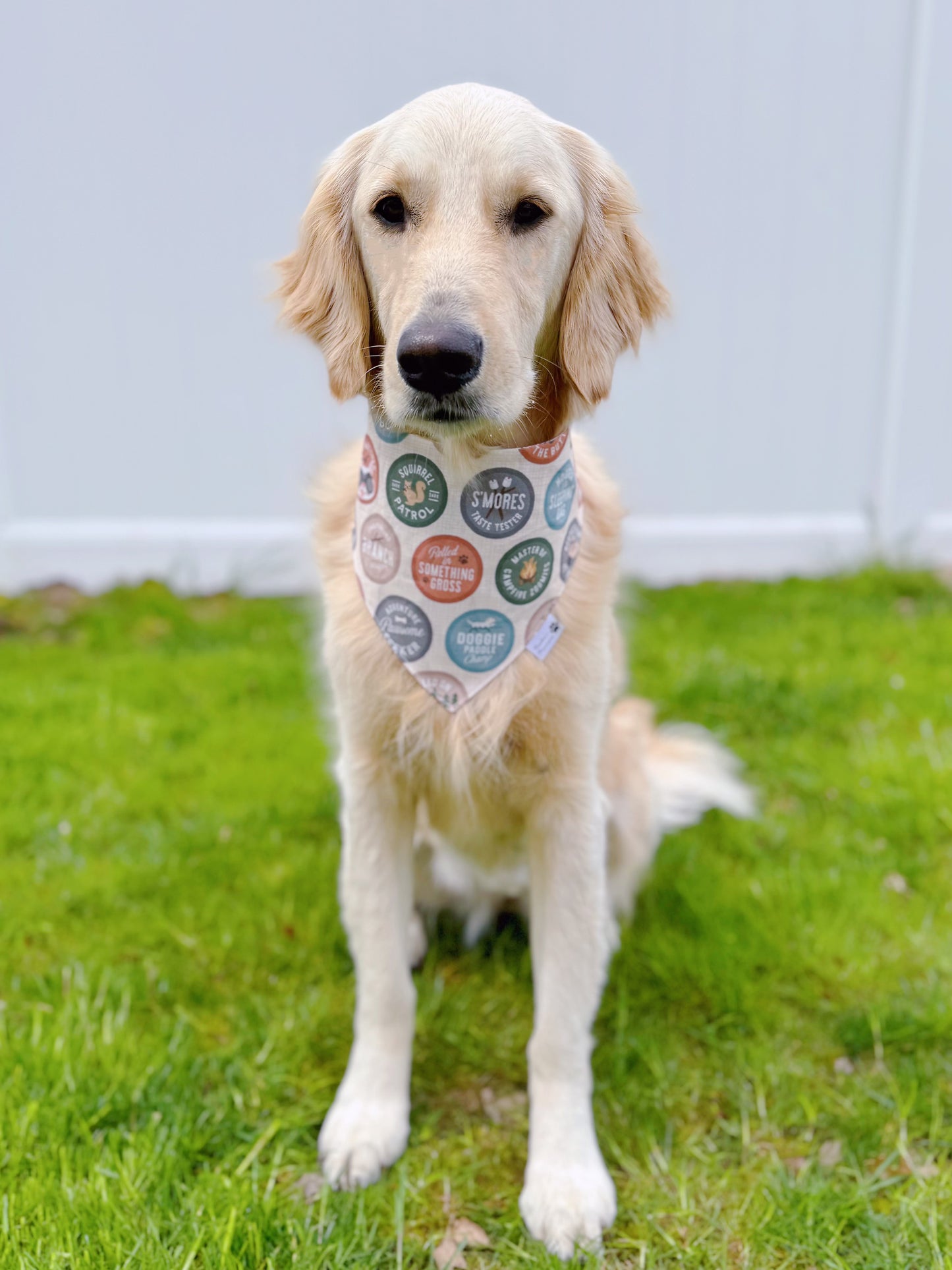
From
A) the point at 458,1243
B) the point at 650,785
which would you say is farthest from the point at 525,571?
the point at 458,1243

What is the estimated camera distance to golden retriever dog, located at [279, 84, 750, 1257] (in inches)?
66.5

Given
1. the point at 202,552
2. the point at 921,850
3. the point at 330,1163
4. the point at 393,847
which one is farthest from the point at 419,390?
the point at 202,552

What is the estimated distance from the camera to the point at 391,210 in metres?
1.78

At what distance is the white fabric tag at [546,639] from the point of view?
1.98 metres

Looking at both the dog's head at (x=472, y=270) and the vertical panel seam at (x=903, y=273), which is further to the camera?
the vertical panel seam at (x=903, y=273)

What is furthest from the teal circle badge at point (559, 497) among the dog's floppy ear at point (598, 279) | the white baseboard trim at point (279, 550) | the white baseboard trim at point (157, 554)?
the white baseboard trim at point (157, 554)

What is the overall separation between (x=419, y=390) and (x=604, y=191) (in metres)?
0.59

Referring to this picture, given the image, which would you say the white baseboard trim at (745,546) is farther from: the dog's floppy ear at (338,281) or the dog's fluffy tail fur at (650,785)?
the dog's floppy ear at (338,281)

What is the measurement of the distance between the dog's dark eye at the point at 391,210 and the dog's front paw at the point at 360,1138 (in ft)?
5.60

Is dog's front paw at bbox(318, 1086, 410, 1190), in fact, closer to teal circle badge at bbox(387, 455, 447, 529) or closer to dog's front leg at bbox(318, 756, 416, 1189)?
dog's front leg at bbox(318, 756, 416, 1189)

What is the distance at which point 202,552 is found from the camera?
518 centimetres

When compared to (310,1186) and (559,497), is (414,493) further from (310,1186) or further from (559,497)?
(310,1186)

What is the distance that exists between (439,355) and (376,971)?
1.25 metres

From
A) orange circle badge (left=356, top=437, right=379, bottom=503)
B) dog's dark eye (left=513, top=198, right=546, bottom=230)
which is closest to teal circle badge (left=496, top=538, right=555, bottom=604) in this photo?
orange circle badge (left=356, top=437, right=379, bottom=503)
